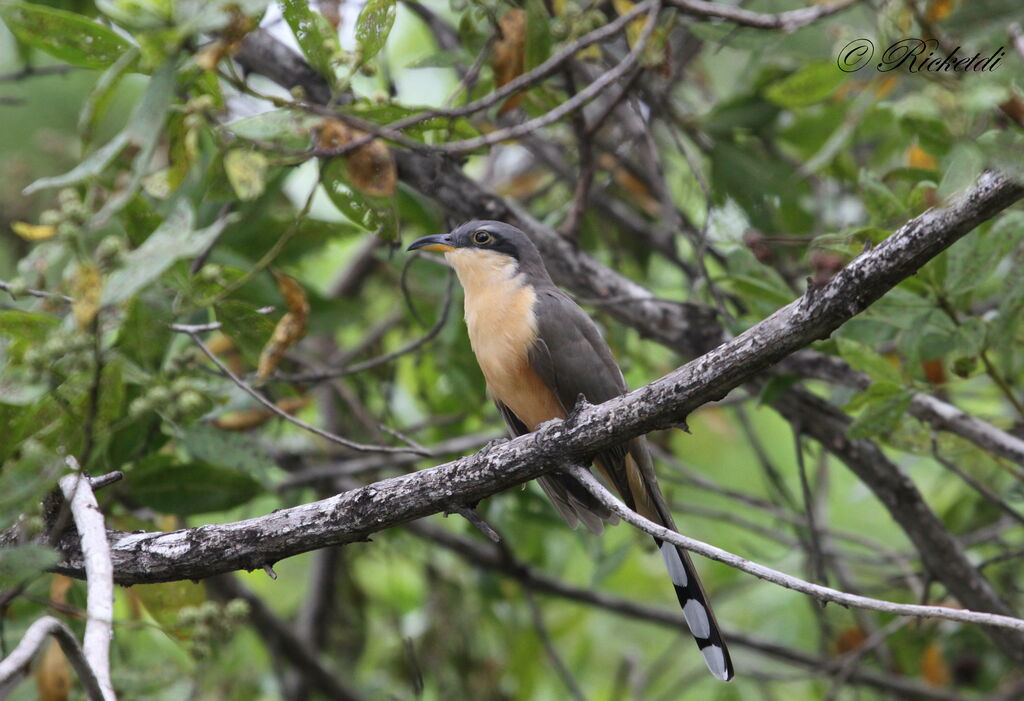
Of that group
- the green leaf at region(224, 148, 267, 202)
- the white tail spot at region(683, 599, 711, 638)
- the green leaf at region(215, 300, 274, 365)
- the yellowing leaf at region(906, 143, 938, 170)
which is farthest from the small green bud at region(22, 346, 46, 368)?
the yellowing leaf at region(906, 143, 938, 170)

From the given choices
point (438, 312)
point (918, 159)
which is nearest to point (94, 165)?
point (438, 312)

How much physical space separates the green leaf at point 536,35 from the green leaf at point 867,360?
5.65 ft

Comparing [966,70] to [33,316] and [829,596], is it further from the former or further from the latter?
[33,316]

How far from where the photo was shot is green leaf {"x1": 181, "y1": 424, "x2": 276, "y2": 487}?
423cm

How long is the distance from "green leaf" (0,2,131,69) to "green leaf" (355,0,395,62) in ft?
2.62

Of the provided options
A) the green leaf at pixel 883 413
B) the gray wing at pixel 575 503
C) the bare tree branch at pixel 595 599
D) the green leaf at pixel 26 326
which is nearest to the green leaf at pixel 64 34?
the green leaf at pixel 26 326

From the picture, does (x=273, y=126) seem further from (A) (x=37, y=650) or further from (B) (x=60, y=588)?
(B) (x=60, y=588)

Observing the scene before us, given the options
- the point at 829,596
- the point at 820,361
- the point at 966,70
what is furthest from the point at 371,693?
the point at 966,70

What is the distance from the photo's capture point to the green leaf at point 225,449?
13.9ft

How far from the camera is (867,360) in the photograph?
12.8ft

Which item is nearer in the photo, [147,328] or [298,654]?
[147,328]

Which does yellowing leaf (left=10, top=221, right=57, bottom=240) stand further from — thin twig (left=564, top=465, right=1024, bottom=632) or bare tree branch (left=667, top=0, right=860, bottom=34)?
bare tree branch (left=667, top=0, right=860, bottom=34)

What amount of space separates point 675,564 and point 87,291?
9.77 feet

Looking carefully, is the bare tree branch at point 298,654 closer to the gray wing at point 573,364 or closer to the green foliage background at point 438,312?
the green foliage background at point 438,312
